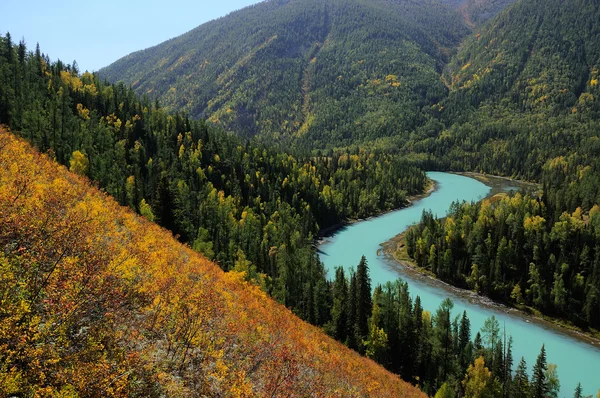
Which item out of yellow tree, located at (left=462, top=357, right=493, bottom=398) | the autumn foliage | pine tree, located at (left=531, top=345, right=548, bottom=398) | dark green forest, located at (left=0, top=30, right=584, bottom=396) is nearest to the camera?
the autumn foliage

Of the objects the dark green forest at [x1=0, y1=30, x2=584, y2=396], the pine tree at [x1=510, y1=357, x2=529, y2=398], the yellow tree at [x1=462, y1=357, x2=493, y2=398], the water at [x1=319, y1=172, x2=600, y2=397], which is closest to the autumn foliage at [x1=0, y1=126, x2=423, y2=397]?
the dark green forest at [x1=0, y1=30, x2=584, y2=396]

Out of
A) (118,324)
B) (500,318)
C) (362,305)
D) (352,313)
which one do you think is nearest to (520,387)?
(362,305)

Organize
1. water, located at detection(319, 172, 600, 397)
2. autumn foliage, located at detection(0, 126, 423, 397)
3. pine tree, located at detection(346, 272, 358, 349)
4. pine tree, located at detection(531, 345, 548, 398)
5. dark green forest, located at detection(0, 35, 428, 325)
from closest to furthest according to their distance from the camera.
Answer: autumn foliage, located at detection(0, 126, 423, 397) → pine tree, located at detection(531, 345, 548, 398) → water, located at detection(319, 172, 600, 397) → pine tree, located at detection(346, 272, 358, 349) → dark green forest, located at detection(0, 35, 428, 325)

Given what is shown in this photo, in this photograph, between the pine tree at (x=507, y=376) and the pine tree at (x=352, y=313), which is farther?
the pine tree at (x=352, y=313)

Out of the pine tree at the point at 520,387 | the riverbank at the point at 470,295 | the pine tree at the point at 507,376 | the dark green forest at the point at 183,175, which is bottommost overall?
the riverbank at the point at 470,295

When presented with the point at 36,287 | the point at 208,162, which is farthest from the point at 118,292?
the point at 208,162

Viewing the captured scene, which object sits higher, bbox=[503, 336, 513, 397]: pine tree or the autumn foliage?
the autumn foliage

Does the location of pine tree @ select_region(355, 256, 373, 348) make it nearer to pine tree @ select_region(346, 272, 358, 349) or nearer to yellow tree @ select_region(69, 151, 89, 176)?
pine tree @ select_region(346, 272, 358, 349)

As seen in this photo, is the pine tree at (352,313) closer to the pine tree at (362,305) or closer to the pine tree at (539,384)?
the pine tree at (362,305)

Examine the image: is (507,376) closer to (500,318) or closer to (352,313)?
(352,313)

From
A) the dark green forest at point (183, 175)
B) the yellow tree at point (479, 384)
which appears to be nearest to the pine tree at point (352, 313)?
the dark green forest at point (183, 175)
